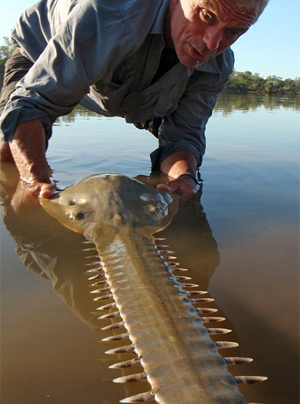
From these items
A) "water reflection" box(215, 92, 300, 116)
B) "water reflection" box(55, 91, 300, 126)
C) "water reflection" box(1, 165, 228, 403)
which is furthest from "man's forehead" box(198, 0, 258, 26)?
"water reflection" box(215, 92, 300, 116)

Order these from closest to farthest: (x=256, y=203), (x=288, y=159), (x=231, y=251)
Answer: (x=231, y=251), (x=256, y=203), (x=288, y=159)

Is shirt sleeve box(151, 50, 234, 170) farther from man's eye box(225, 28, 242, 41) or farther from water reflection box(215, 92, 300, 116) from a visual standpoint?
water reflection box(215, 92, 300, 116)

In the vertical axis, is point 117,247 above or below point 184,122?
below

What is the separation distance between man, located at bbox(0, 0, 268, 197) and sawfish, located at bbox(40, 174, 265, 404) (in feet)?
1.21

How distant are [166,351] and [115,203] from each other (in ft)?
3.04

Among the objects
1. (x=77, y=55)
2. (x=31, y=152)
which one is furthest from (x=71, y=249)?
(x=77, y=55)

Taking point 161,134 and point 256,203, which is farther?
point 161,134

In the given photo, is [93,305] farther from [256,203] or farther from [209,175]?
[209,175]

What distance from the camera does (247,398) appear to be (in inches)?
31.2

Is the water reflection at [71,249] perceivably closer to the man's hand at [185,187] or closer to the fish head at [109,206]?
the fish head at [109,206]

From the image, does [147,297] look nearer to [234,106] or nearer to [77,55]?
[77,55]

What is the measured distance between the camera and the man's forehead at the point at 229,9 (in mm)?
2010

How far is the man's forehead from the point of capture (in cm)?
201

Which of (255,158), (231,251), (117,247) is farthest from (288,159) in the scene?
(117,247)
